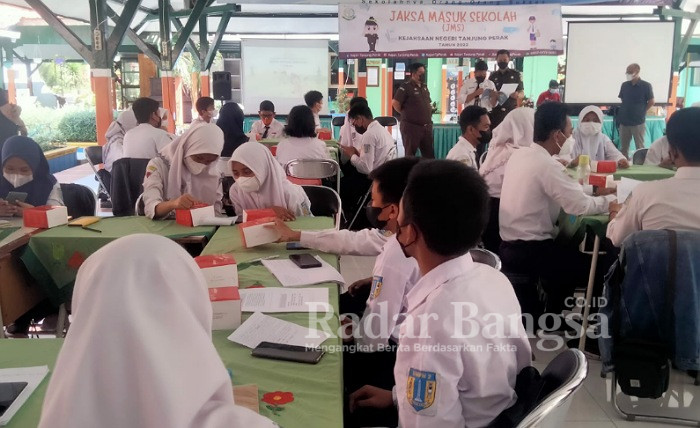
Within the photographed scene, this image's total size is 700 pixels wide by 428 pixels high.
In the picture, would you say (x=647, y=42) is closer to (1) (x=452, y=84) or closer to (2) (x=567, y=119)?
(1) (x=452, y=84)

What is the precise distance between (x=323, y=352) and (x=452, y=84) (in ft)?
45.4

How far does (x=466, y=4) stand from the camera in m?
8.52

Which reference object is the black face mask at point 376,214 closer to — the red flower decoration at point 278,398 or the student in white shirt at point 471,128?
the red flower decoration at point 278,398

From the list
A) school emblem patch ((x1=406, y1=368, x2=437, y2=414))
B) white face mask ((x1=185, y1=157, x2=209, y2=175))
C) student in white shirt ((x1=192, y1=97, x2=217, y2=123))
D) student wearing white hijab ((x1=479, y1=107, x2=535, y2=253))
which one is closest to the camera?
school emblem patch ((x1=406, y1=368, x2=437, y2=414))

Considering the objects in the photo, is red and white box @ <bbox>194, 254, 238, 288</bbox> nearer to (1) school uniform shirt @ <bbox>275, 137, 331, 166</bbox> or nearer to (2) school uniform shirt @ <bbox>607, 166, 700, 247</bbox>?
(2) school uniform shirt @ <bbox>607, 166, 700, 247</bbox>

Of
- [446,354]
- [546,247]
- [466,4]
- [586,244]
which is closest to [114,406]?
[446,354]

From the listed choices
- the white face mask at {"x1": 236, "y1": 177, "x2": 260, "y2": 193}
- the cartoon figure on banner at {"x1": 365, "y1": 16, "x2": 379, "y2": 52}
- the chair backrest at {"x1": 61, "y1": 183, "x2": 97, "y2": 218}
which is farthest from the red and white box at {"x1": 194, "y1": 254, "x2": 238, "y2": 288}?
the cartoon figure on banner at {"x1": 365, "y1": 16, "x2": 379, "y2": 52}

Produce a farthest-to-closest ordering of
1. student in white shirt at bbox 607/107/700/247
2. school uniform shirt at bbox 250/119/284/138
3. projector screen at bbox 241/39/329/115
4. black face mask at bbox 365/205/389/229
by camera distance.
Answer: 1. projector screen at bbox 241/39/329/115
2. school uniform shirt at bbox 250/119/284/138
3. student in white shirt at bbox 607/107/700/247
4. black face mask at bbox 365/205/389/229

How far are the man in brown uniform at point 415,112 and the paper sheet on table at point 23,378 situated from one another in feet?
22.4

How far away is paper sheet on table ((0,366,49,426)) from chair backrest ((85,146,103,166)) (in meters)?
5.34

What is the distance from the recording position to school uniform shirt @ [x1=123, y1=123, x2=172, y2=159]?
Result: 5277mm

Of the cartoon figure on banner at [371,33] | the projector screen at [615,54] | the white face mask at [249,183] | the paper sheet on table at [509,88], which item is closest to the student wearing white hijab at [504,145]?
the white face mask at [249,183]

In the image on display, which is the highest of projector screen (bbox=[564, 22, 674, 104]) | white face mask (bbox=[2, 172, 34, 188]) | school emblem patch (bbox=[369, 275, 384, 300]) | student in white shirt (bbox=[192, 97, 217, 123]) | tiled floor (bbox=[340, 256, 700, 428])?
projector screen (bbox=[564, 22, 674, 104])

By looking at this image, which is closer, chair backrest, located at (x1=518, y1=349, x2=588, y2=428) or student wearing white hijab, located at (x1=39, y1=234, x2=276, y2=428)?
student wearing white hijab, located at (x1=39, y1=234, x2=276, y2=428)
